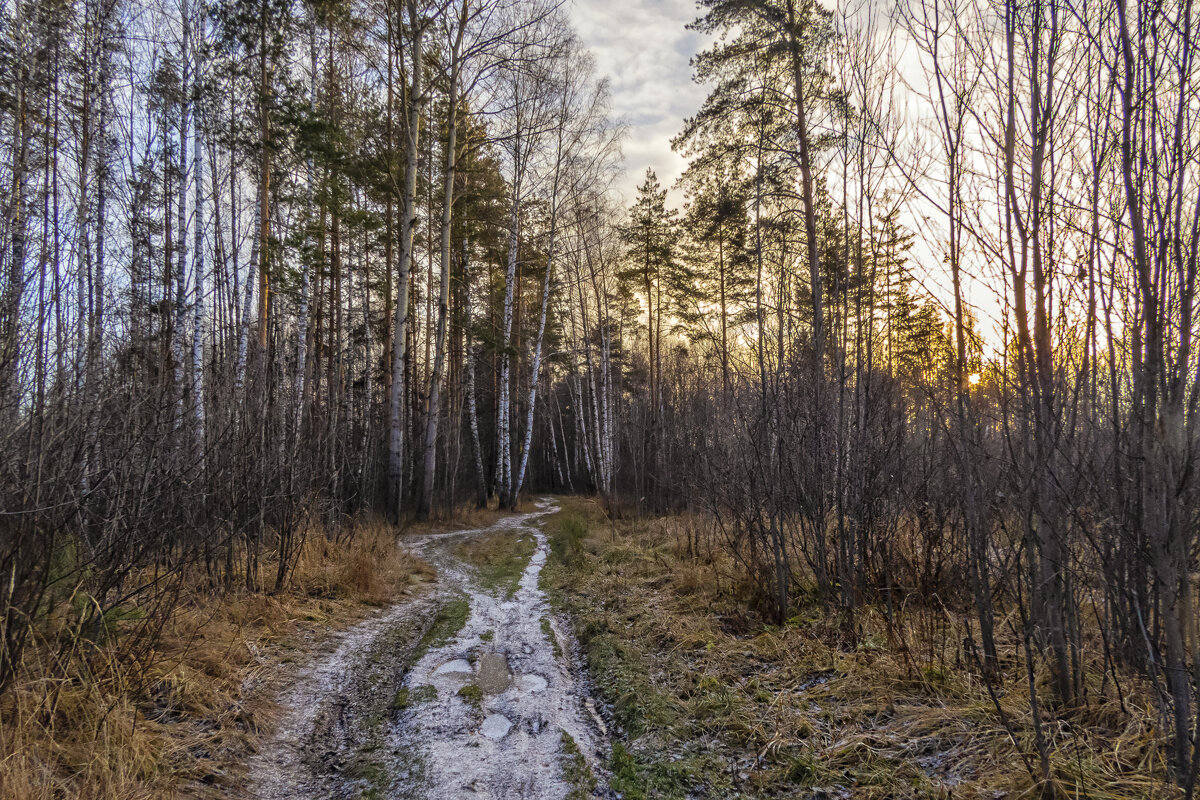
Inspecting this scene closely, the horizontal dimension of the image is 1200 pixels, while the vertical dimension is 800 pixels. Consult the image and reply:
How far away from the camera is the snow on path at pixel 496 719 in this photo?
282 centimetres

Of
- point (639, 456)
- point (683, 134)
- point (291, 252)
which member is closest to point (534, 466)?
point (639, 456)

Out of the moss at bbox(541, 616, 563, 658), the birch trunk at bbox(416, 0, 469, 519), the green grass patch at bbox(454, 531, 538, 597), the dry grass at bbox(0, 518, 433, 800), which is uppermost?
the birch trunk at bbox(416, 0, 469, 519)

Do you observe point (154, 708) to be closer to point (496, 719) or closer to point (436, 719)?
point (436, 719)

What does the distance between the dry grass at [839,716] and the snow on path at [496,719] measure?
0.33 meters

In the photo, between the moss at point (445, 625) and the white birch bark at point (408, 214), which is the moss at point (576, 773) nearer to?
the moss at point (445, 625)

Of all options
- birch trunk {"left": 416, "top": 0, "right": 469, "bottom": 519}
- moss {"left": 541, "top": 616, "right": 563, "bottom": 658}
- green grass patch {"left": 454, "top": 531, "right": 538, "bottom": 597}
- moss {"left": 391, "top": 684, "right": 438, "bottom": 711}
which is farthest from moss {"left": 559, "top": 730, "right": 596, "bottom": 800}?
birch trunk {"left": 416, "top": 0, "right": 469, "bottom": 519}

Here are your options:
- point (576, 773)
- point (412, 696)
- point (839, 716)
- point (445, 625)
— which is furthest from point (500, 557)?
point (839, 716)

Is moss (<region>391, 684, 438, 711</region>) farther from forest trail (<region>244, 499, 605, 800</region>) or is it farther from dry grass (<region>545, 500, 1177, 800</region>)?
dry grass (<region>545, 500, 1177, 800</region>)

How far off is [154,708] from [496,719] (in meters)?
1.93

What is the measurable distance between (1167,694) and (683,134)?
11.2 m

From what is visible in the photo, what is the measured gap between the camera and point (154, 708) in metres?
3.09

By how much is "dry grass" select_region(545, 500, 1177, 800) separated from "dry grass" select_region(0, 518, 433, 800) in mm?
2162

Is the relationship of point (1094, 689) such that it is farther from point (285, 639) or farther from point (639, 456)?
point (639, 456)

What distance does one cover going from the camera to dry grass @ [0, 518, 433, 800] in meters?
2.30
